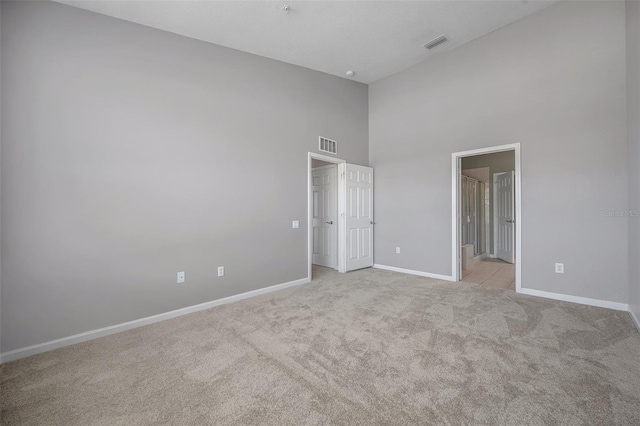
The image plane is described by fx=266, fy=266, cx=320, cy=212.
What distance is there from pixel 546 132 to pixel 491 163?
10.6 feet

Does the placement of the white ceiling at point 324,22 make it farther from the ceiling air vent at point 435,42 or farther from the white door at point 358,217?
the white door at point 358,217

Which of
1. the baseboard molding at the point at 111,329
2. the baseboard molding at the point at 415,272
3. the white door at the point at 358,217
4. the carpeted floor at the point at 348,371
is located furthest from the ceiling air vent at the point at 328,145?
the carpeted floor at the point at 348,371

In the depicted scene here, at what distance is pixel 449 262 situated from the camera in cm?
428

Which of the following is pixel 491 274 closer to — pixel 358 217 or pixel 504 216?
pixel 504 216

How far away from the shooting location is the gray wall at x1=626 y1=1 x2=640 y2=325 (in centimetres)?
252

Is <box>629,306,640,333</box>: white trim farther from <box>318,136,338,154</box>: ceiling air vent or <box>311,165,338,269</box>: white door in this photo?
<box>318,136,338,154</box>: ceiling air vent

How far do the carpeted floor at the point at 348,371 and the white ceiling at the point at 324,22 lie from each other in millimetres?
3324

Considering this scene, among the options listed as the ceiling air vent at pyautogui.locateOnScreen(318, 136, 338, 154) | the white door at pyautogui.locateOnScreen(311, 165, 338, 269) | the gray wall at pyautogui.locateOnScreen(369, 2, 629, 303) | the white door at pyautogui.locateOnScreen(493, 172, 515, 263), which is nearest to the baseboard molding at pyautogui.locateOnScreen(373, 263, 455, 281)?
the gray wall at pyautogui.locateOnScreen(369, 2, 629, 303)

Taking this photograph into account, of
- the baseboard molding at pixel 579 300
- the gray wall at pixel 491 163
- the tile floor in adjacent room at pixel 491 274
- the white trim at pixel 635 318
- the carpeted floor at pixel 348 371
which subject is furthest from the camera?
the gray wall at pixel 491 163

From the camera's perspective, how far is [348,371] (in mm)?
1933

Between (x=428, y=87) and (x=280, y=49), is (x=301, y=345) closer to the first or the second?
(x=280, y=49)

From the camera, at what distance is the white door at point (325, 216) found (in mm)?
5160

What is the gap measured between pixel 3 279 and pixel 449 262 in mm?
5159

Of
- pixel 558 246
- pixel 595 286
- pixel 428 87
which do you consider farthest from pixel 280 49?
pixel 595 286
